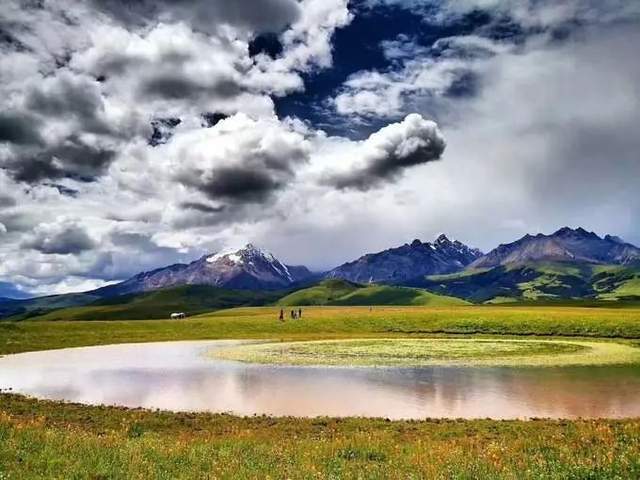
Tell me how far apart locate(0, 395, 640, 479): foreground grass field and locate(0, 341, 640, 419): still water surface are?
238 inches

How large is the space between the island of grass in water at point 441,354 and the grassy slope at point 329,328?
15687 mm

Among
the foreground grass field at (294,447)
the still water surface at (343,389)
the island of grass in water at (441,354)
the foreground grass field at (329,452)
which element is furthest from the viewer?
the island of grass in water at (441,354)

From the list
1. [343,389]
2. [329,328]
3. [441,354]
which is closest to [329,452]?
[343,389]

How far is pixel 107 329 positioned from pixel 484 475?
116m

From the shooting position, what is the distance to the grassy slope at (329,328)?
93000 millimetres

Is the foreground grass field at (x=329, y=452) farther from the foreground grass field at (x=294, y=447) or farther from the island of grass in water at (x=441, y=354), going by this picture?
the island of grass in water at (x=441, y=354)

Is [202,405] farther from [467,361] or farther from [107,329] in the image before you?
[107,329]

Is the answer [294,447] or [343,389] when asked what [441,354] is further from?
[294,447]

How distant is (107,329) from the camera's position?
118 metres

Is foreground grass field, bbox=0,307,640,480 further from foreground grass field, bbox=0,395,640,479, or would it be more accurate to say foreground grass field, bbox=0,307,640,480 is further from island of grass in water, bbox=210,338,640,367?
island of grass in water, bbox=210,338,640,367

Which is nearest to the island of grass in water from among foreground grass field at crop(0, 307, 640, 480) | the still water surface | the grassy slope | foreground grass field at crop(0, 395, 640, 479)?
the still water surface

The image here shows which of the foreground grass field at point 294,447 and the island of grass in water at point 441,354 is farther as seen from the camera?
the island of grass in water at point 441,354

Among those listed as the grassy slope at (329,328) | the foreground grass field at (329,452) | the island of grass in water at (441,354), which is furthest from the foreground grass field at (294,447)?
the grassy slope at (329,328)

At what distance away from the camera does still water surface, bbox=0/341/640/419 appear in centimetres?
3322
